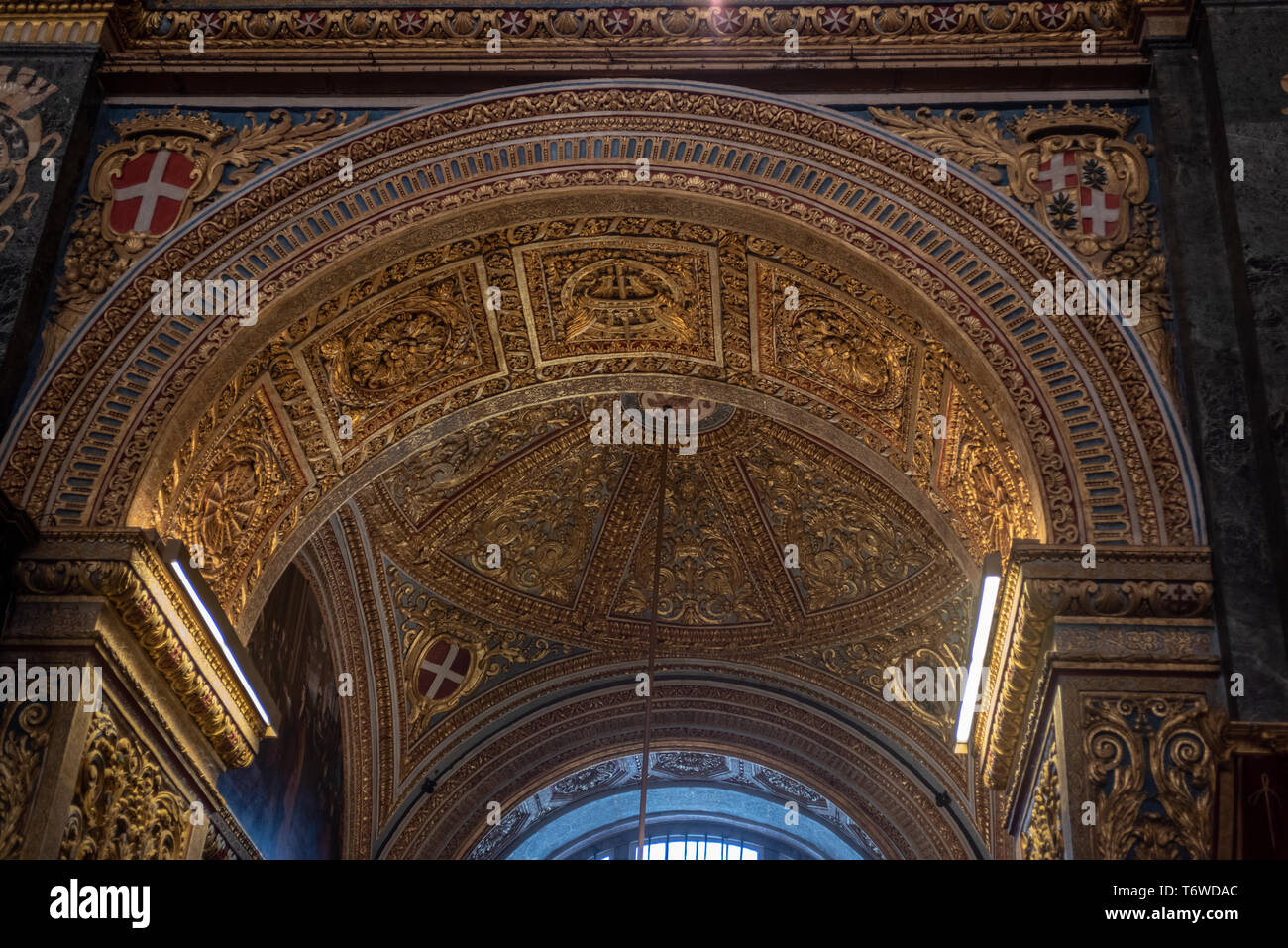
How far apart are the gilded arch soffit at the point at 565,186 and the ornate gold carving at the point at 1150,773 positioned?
0.97 m

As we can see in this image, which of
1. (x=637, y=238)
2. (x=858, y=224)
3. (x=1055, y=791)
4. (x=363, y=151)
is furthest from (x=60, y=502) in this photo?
(x=1055, y=791)

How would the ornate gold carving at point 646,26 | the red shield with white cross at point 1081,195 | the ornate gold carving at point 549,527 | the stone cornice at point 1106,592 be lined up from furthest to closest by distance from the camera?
the ornate gold carving at point 549,527 < the ornate gold carving at point 646,26 < the red shield with white cross at point 1081,195 < the stone cornice at point 1106,592

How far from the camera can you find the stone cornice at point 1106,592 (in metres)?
8.08

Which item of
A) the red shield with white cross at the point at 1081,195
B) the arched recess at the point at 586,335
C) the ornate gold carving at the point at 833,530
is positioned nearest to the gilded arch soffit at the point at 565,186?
the arched recess at the point at 586,335

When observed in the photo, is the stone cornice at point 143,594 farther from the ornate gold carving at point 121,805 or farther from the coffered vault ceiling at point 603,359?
the coffered vault ceiling at point 603,359

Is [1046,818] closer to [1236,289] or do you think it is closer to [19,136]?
[1236,289]

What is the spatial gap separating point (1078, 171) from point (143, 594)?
19.5ft

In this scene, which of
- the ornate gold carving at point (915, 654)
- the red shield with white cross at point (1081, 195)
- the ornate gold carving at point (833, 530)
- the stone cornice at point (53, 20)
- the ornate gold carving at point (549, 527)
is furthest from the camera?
the ornate gold carving at point (549, 527)

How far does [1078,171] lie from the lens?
962cm

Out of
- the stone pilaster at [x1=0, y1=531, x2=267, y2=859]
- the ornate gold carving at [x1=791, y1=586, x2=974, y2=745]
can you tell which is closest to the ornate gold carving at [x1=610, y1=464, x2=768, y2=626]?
the ornate gold carving at [x1=791, y1=586, x2=974, y2=745]

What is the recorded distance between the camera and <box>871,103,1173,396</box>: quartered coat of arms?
9234mm

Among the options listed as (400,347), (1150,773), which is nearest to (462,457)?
(400,347)

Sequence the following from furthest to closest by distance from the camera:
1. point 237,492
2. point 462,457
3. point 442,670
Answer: point 442,670
point 462,457
point 237,492

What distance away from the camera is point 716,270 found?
34.3 ft
